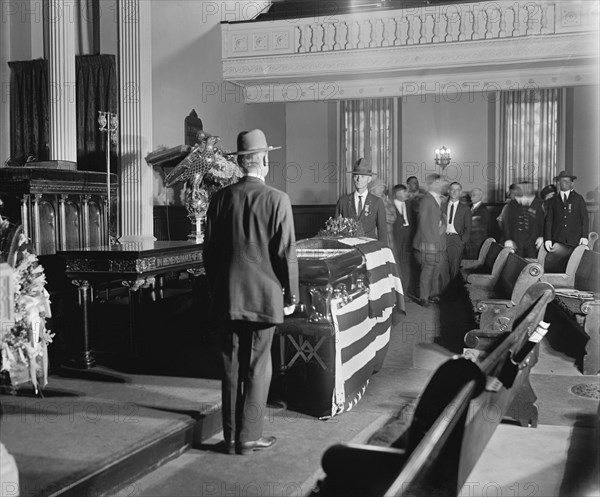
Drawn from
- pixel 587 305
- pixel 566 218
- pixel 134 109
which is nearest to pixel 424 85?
pixel 566 218

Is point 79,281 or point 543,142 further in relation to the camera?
point 543,142

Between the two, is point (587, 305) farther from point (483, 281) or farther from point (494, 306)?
point (483, 281)

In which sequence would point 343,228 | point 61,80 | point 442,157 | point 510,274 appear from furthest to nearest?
1. point 442,157
2. point 61,80
3. point 510,274
4. point 343,228

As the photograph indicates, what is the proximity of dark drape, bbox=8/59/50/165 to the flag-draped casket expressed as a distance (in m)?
8.81

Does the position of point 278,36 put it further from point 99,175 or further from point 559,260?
point 559,260

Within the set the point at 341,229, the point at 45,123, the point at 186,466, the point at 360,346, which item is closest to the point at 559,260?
the point at 341,229

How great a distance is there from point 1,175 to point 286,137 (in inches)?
428

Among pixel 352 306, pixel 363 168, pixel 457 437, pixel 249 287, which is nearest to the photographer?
pixel 457 437

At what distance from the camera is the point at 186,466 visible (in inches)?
141

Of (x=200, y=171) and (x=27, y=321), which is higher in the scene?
(x=200, y=171)

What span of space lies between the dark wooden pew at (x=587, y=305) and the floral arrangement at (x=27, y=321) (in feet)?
13.3

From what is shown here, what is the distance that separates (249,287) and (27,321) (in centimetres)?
153

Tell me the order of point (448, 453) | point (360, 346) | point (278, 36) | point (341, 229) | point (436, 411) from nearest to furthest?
point (448, 453) → point (436, 411) → point (360, 346) → point (341, 229) → point (278, 36)

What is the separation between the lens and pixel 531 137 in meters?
15.3
